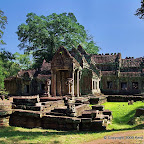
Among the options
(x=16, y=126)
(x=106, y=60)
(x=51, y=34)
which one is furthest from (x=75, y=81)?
(x=51, y=34)

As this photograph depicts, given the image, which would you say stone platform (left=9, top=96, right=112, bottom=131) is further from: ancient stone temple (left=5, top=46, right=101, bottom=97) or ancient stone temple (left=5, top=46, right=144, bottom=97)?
ancient stone temple (left=5, top=46, right=144, bottom=97)

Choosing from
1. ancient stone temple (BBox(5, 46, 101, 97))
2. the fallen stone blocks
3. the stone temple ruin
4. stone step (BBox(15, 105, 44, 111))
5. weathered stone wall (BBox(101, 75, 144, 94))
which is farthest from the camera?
weathered stone wall (BBox(101, 75, 144, 94))

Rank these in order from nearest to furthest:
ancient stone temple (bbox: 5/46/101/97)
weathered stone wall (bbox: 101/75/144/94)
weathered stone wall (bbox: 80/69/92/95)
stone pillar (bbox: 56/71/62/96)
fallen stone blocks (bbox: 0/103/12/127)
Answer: fallen stone blocks (bbox: 0/103/12/127), ancient stone temple (bbox: 5/46/101/97), stone pillar (bbox: 56/71/62/96), weathered stone wall (bbox: 80/69/92/95), weathered stone wall (bbox: 101/75/144/94)

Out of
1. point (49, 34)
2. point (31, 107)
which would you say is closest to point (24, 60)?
point (49, 34)

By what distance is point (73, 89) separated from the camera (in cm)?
2327

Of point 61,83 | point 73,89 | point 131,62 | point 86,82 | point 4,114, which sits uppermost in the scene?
point 131,62

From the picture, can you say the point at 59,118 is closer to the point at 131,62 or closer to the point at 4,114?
the point at 4,114

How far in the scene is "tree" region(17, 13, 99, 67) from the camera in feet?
138

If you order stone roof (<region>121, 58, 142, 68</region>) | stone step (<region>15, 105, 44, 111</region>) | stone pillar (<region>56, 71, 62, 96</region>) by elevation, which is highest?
stone roof (<region>121, 58, 142, 68</region>)

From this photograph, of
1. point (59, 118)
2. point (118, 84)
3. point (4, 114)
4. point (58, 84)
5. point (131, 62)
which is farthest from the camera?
point (131, 62)

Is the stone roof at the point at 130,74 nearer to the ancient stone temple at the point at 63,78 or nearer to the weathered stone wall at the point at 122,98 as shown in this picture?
the ancient stone temple at the point at 63,78

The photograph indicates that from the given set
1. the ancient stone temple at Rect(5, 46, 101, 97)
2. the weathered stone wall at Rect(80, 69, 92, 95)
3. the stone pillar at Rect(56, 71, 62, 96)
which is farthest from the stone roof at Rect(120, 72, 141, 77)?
the stone pillar at Rect(56, 71, 62, 96)

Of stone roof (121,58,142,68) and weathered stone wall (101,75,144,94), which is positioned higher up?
stone roof (121,58,142,68)

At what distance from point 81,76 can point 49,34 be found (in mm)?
20428
